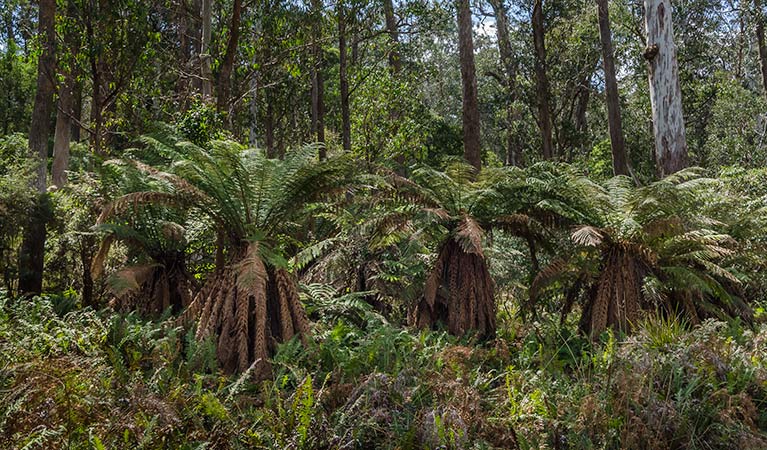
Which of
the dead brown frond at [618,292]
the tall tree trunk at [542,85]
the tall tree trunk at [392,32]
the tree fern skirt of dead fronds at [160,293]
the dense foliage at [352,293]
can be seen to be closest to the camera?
the dense foliage at [352,293]

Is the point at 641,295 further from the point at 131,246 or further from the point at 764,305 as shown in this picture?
the point at 131,246

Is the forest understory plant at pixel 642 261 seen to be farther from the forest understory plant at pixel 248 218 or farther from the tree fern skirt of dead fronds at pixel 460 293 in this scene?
the forest understory plant at pixel 248 218

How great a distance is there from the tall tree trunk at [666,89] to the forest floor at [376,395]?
616cm

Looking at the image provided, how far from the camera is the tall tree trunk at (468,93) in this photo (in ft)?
43.1

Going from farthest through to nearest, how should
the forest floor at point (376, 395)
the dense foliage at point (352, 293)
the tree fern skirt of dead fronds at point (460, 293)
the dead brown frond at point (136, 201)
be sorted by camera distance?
the tree fern skirt of dead fronds at point (460, 293), the dead brown frond at point (136, 201), the dense foliage at point (352, 293), the forest floor at point (376, 395)

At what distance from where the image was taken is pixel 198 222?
691 cm

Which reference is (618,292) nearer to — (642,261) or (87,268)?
(642,261)

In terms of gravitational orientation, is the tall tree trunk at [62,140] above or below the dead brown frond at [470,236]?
above

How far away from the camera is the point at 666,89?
37.1 feet

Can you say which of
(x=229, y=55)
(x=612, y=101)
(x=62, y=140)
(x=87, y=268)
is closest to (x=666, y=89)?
(x=612, y=101)

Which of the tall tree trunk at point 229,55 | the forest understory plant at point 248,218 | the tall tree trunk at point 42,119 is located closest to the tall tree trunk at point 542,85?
the tall tree trunk at point 229,55

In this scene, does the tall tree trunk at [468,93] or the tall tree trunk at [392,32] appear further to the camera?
the tall tree trunk at [392,32]

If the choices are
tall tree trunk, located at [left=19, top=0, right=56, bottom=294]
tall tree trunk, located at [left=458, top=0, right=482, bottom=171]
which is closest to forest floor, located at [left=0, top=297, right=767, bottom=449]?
tall tree trunk, located at [left=19, top=0, right=56, bottom=294]

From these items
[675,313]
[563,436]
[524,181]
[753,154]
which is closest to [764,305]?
[675,313]
